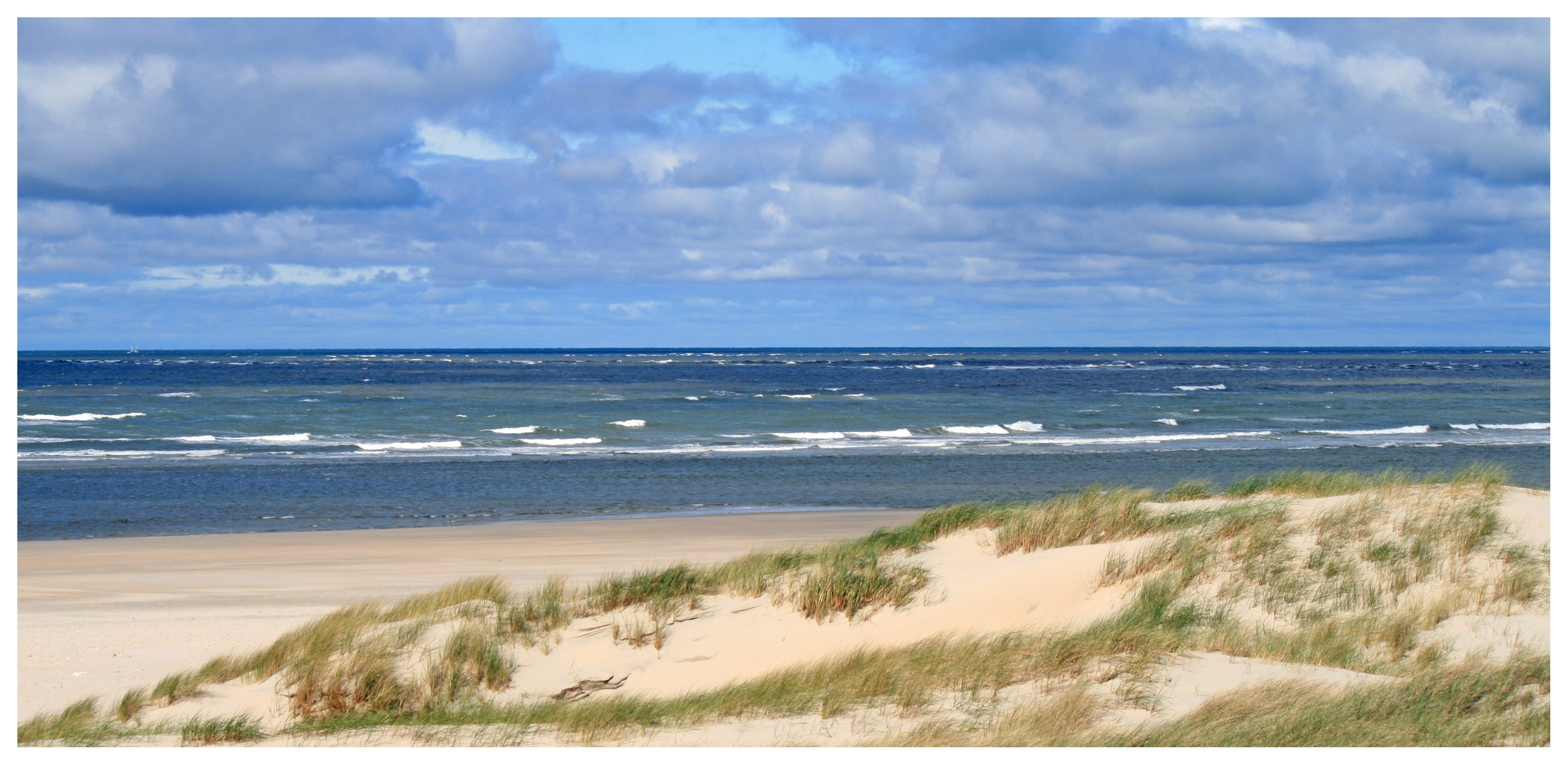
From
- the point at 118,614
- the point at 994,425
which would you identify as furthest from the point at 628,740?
the point at 994,425

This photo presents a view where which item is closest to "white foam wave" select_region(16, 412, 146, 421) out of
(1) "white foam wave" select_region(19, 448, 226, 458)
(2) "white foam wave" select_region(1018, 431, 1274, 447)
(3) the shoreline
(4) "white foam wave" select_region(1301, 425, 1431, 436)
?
(1) "white foam wave" select_region(19, 448, 226, 458)

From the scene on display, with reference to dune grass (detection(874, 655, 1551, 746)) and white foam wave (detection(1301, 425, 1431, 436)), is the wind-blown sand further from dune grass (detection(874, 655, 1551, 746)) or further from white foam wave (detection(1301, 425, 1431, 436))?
white foam wave (detection(1301, 425, 1431, 436))

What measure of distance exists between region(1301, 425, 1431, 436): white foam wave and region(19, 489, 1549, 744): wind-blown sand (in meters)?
25.0

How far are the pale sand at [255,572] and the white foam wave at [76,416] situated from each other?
24.2 meters

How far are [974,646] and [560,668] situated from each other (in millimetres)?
2855

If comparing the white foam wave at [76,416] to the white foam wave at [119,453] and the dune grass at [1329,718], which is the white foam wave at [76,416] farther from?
the dune grass at [1329,718]

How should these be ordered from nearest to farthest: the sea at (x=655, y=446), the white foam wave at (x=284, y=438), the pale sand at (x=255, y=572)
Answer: the pale sand at (x=255, y=572)
the sea at (x=655, y=446)
the white foam wave at (x=284, y=438)

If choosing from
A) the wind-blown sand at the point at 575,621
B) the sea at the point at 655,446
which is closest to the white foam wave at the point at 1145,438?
the sea at the point at 655,446

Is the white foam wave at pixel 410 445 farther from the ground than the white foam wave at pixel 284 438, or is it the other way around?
the white foam wave at pixel 284 438

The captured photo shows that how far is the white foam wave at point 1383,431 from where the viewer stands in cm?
3253

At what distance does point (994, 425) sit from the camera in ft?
115

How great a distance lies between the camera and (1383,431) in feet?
110

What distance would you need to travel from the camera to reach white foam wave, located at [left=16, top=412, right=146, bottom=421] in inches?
1373
